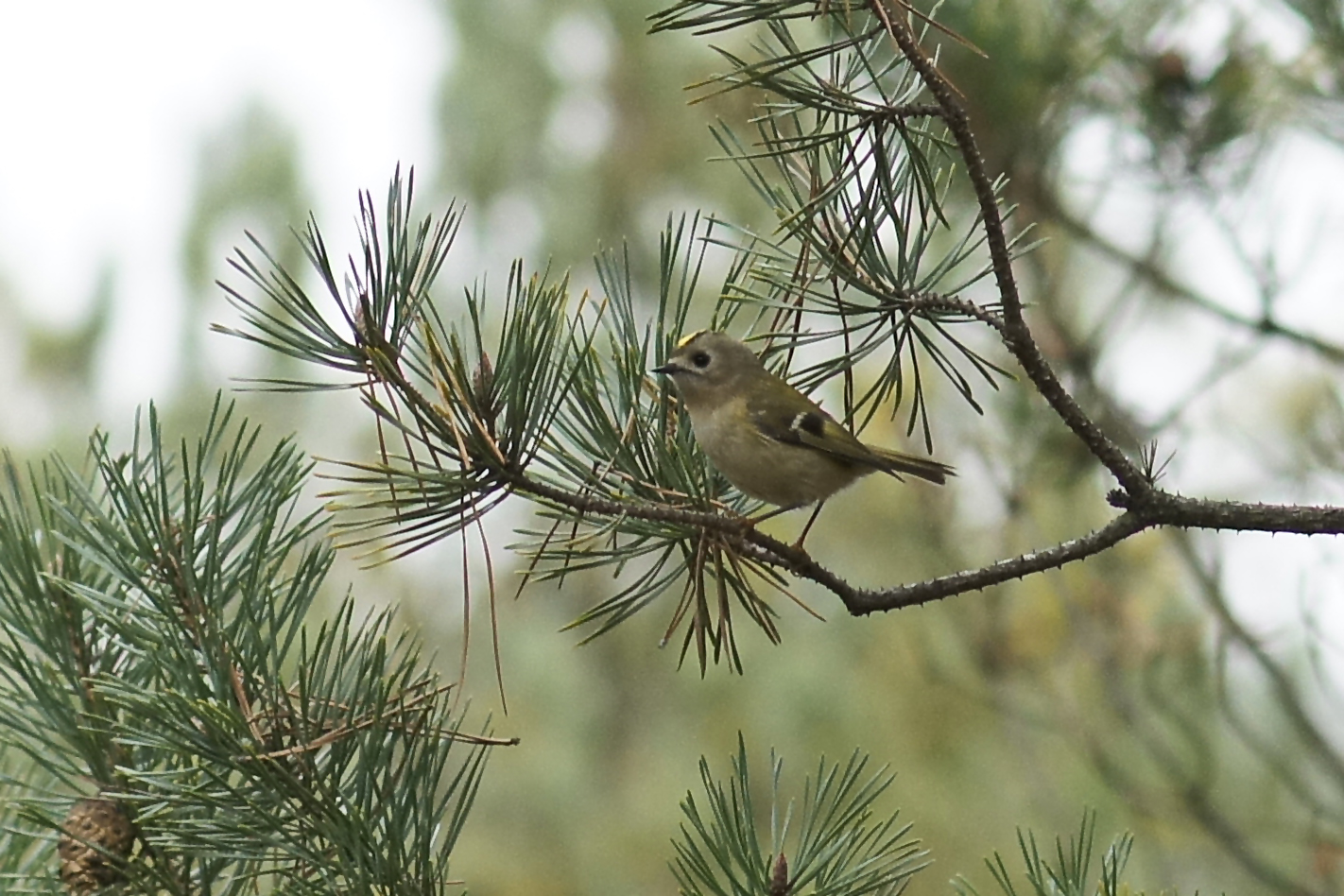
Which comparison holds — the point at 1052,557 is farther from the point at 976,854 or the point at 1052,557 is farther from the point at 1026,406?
the point at 976,854

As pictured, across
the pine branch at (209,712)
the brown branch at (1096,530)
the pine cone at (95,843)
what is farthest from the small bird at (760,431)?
the pine cone at (95,843)

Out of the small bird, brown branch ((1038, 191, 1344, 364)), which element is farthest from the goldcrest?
brown branch ((1038, 191, 1344, 364))

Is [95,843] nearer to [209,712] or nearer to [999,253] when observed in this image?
[209,712]

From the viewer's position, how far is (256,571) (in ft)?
2.41

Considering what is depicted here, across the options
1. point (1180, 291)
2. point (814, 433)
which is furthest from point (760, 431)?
point (1180, 291)

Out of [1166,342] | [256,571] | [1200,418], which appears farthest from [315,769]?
[1166,342]

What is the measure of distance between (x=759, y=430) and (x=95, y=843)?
55cm

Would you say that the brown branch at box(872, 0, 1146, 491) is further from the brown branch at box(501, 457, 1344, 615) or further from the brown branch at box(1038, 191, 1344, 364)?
the brown branch at box(1038, 191, 1344, 364)

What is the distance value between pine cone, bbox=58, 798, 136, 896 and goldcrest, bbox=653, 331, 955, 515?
429 millimetres

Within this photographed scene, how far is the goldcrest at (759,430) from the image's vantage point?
99 centimetres

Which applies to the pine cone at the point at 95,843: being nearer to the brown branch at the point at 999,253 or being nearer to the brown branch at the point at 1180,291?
the brown branch at the point at 999,253

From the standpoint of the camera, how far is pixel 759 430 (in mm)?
1063

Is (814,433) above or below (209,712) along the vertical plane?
above

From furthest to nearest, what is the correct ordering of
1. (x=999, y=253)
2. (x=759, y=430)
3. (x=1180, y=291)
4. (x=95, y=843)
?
(x=1180, y=291)
(x=759, y=430)
(x=95, y=843)
(x=999, y=253)
